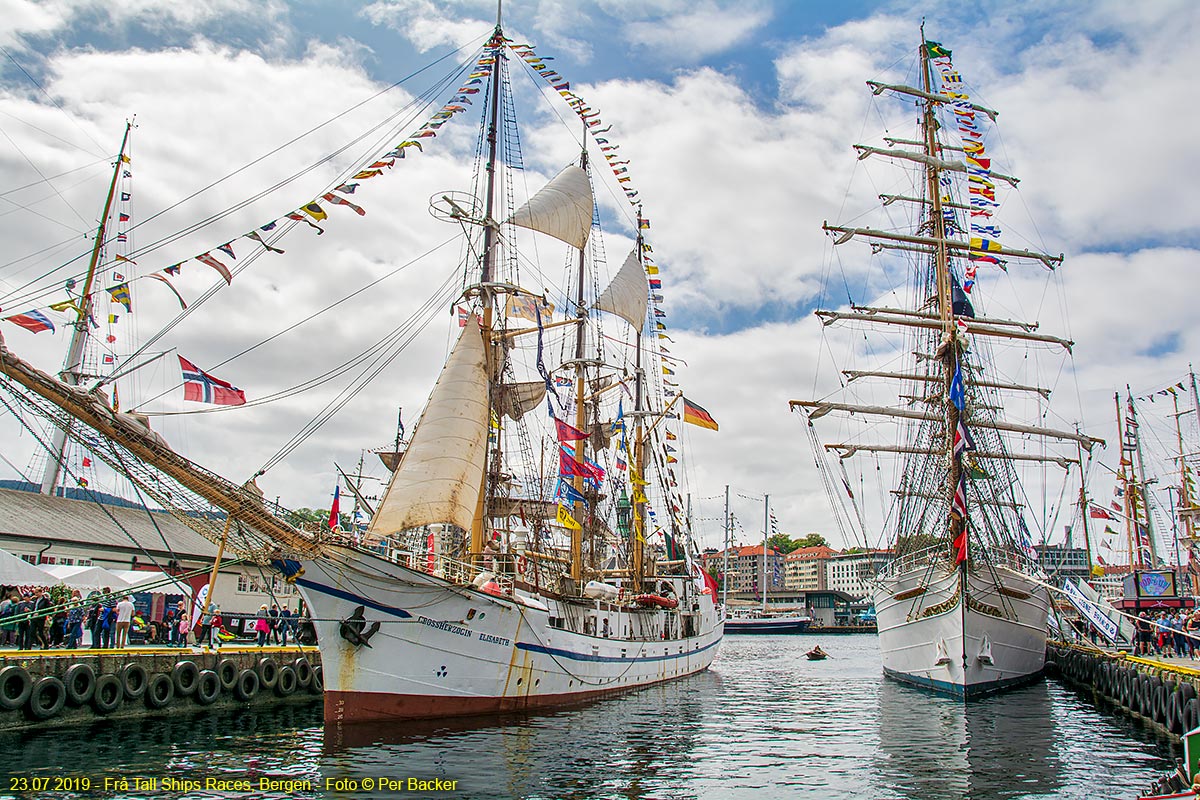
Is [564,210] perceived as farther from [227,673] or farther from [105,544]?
[105,544]

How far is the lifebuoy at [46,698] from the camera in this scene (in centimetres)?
1909

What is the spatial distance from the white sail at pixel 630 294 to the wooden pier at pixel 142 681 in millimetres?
27105

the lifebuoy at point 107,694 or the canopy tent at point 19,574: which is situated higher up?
the canopy tent at point 19,574

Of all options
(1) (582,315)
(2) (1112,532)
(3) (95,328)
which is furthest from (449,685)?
(2) (1112,532)

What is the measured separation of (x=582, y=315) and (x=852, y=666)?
29.9m

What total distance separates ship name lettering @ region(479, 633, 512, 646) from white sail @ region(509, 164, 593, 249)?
17002 millimetres

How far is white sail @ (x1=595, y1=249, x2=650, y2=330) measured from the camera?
1895 inches

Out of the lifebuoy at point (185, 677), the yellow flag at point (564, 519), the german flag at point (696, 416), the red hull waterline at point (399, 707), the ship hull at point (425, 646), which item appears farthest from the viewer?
the german flag at point (696, 416)

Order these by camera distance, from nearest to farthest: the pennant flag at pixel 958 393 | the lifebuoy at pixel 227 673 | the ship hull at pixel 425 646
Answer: the ship hull at pixel 425 646
the lifebuoy at pixel 227 673
the pennant flag at pixel 958 393

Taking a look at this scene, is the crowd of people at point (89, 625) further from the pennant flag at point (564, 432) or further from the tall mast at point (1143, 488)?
the tall mast at point (1143, 488)

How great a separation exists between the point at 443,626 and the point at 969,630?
61.1ft

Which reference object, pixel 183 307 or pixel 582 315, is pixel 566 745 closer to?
pixel 183 307

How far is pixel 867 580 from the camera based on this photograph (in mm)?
42969

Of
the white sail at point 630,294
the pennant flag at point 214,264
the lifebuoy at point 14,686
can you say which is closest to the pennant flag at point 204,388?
the pennant flag at point 214,264
